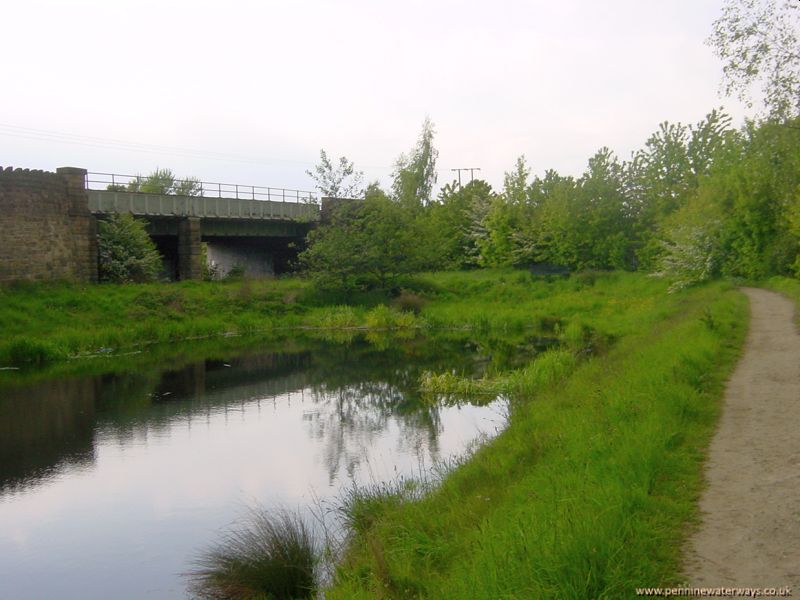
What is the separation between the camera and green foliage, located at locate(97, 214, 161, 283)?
3762 cm

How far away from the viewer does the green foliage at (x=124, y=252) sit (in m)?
37.6

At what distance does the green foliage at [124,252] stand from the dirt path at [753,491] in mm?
30814

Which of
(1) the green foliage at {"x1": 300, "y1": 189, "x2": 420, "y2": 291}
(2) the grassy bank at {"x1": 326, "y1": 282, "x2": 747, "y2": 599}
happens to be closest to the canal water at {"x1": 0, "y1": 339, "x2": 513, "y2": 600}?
(2) the grassy bank at {"x1": 326, "y1": 282, "x2": 747, "y2": 599}

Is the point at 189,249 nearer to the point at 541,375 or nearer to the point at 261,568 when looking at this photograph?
the point at 541,375

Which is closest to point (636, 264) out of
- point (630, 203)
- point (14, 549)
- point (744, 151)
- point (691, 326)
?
point (630, 203)

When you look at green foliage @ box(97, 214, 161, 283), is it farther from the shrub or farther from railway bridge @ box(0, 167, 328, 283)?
the shrub

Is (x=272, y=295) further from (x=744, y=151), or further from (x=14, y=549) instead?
(x=14, y=549)

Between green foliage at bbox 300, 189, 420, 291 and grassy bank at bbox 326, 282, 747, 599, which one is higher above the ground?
green foliage at bbox 300, 189, 420, 291

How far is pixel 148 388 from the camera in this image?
2200cm

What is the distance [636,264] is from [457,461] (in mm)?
38266

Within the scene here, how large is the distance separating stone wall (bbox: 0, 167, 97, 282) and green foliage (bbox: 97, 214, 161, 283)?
554mm

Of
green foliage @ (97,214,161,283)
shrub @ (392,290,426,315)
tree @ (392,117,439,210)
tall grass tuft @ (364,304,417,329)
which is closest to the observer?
tall grass tuft @ (364,304,417,329)

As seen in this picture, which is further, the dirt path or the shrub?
the shrub

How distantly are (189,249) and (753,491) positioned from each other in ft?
125
